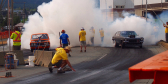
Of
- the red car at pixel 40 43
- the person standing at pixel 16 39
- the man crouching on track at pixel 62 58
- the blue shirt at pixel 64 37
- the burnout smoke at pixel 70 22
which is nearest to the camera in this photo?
the man crouching on track at pixel 62 58

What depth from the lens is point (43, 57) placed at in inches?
492

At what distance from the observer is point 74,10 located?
1026 inches

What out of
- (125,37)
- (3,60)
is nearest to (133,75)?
(3,60)

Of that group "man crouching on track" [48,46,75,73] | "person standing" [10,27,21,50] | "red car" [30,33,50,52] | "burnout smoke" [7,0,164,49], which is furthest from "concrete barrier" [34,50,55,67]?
"burnout smoke" [7,0,164,49]

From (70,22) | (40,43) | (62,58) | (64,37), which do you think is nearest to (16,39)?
(64,37)

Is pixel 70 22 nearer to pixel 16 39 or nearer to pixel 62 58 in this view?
pixel 16 39

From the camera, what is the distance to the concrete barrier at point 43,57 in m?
12.2

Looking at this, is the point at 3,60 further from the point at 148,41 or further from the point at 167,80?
the point at 148,41

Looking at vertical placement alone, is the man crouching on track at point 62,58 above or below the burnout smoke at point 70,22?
below

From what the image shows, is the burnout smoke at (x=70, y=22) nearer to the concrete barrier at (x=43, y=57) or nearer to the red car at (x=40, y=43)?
the red car at (x=40, y=43)

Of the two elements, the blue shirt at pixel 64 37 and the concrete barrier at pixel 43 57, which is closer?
the concrete barrier at pixel 43 57

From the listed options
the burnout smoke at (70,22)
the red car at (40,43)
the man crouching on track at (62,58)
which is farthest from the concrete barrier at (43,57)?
the burnout smoke at (70,22)

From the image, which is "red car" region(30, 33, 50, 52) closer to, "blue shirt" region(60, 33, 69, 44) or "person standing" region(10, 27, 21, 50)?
"blue shirt" region(60, 33, 69, 44)

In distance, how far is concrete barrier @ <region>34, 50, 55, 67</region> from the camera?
480 inches
